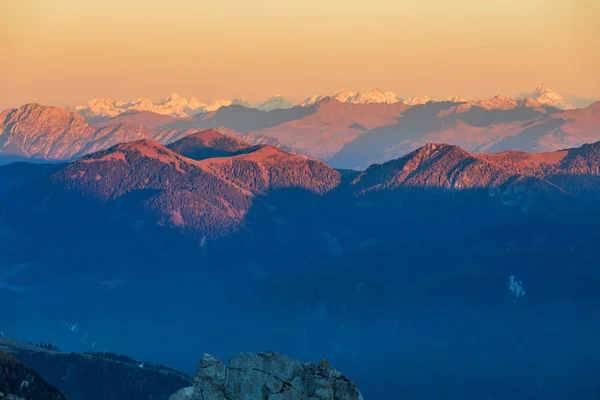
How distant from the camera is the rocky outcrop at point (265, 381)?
79.8 meters

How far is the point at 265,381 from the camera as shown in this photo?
8056cm

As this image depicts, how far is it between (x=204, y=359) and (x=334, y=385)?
26.7ft

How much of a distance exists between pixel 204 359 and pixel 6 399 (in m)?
61.5

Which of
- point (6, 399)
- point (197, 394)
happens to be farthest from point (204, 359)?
point (6, 399)

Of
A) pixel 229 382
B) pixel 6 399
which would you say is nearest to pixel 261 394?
pixel 229 382

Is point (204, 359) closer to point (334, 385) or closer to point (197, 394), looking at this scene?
point (197, 394)

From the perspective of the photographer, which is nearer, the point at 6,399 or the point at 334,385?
the point at 334,385

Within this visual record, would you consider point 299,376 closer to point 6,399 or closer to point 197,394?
point 197,394

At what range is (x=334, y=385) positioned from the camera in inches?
3162

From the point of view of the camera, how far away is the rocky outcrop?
79750 millimetres

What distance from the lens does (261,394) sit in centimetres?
8000

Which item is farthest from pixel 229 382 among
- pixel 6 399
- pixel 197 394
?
pixel 6 399

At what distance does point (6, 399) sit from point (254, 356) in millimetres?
62385

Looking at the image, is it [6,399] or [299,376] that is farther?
[6,399]
